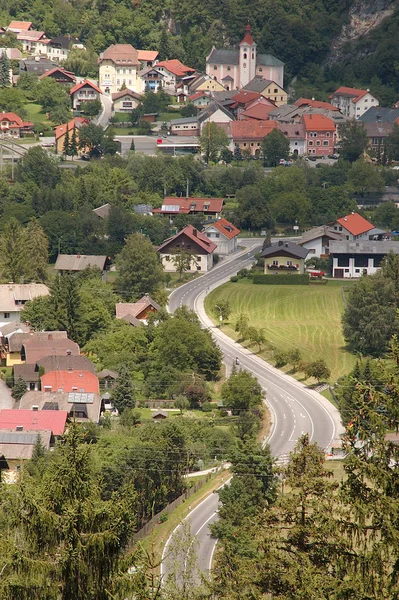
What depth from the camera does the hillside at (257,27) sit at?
106 m

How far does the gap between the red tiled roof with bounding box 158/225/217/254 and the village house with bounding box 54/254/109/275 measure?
390cm

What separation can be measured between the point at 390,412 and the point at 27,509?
14.0 ft

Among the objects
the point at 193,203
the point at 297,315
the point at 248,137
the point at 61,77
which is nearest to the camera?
the point at 297,315

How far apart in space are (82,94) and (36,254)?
110 ft

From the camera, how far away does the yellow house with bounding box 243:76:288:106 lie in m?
100

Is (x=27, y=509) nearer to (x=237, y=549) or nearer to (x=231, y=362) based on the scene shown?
(x=237, y=549)

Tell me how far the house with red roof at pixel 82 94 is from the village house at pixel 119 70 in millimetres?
4061

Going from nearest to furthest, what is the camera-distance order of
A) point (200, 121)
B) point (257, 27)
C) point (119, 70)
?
point (200, 121), point (119, 70), point (257, 27)

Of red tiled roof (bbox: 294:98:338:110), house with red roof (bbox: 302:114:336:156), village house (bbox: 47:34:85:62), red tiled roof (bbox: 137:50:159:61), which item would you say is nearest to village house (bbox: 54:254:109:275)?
house with red roof (bbox: 302:114:336:156)

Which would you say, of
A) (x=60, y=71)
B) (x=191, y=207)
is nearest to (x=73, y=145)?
(x=191, y=207)

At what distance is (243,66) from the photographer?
104 metres

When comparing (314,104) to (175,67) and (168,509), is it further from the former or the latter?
(168,509)

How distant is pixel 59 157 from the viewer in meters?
84.5

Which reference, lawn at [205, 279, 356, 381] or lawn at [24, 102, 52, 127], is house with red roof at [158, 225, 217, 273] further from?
lawn at [24, 102, 52, 127]
